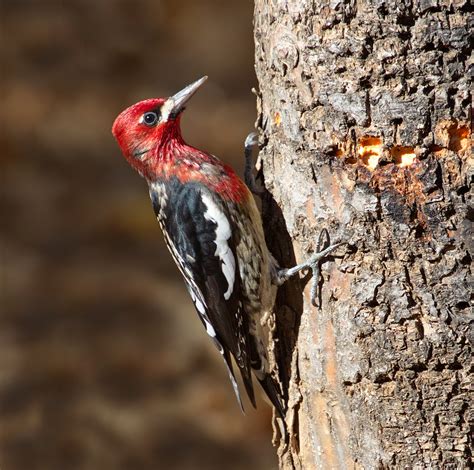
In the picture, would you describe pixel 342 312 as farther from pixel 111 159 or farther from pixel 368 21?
pixel 111 159

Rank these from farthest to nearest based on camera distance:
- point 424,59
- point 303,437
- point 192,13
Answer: point 192,13 < point 303,437 < point 424,59

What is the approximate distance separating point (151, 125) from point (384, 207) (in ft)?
3.90

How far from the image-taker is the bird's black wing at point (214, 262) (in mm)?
3355

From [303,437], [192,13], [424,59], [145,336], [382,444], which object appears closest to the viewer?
[424,59]

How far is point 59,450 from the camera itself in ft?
16.4

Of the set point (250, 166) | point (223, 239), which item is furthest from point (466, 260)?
point (250, 166)

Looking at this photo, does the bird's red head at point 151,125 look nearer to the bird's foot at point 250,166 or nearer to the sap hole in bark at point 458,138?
the bird's foot at point 250,166

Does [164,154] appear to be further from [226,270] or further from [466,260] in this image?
[466,260]

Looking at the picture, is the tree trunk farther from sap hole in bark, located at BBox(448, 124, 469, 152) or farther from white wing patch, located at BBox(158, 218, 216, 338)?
white wing patch, located at BBox(158, 218, 216, 338)

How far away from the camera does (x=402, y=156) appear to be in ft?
8.84

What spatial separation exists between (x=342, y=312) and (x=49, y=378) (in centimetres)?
256

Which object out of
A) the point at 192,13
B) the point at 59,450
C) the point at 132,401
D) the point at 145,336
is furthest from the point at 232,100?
the point at 59,450

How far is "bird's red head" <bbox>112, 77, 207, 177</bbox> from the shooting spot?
3.54 m

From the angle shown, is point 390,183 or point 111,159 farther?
point 111,159
